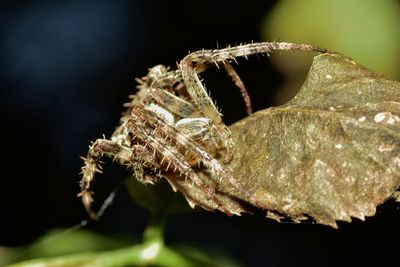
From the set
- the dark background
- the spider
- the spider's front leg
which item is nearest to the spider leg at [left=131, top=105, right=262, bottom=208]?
the spider

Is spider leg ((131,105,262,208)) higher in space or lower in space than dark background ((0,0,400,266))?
higher

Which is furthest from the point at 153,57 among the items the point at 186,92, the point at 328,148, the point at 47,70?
the point at 328,148

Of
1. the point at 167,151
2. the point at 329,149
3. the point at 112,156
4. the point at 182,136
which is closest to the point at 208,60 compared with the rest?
A: the point at 182,136

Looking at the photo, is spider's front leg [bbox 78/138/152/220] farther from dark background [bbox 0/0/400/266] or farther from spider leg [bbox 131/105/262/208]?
dark background [bbox 0/0/400/266]

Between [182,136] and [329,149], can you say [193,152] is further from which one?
[329,149]

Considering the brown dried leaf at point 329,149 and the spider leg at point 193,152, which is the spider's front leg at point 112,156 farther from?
the brown dried leaf at point 329,149

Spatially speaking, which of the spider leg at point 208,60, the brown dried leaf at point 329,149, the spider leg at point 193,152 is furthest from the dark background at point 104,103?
the brown dried leaf at point 329,149
